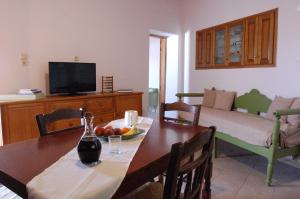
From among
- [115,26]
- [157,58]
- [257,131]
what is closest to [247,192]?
[257,131]

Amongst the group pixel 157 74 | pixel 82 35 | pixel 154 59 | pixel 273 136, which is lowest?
pixel 273 136

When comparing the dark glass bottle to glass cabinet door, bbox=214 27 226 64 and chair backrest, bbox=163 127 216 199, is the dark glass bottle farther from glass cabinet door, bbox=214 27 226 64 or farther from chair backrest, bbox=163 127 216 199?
glass cabinet door, bbox=214 27 226 64

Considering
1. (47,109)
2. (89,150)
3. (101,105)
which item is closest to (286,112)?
(89,150)

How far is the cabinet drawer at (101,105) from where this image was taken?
327cm

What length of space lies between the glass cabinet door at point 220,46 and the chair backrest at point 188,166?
129 inches

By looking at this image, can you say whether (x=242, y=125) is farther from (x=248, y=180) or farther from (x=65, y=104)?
(x=65, y=104)

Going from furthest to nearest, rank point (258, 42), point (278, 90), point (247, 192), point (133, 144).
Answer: point (258, 42) < point (278, 90) < point (247, 192) < point (133, 144)

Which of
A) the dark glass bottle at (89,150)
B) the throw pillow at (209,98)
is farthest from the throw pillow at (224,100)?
the dark glass bottle at (89,150)

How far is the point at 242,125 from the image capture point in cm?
283

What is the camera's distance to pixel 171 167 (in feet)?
3.05

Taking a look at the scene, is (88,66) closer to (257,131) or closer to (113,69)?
(113,69)

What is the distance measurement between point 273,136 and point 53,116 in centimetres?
206

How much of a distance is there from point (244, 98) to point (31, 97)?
9.99 ft

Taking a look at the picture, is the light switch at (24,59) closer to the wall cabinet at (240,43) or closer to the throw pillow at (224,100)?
the throw pillow at (224,100)
